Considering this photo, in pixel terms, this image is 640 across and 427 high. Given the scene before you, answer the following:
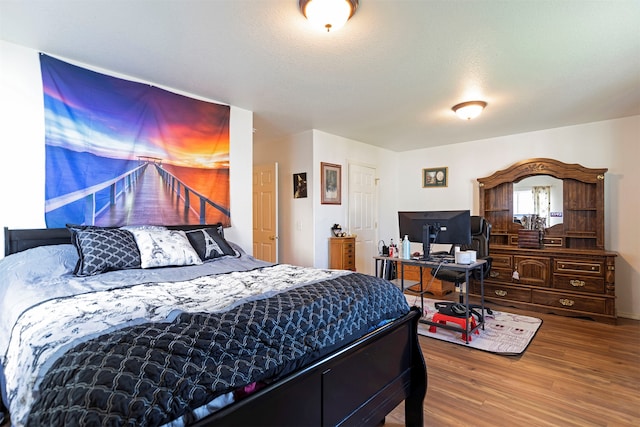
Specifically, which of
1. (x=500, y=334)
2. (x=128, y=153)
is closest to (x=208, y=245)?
(x=128, y=153)

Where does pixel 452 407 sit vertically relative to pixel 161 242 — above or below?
below

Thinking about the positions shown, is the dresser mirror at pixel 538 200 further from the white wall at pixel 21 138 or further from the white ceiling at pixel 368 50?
the white wall at pixel 21 138

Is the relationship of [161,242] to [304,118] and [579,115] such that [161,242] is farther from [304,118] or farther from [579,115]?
[579,115]

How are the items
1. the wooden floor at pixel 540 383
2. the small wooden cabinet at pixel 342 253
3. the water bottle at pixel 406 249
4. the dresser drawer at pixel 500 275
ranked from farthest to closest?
the small wooden cabinet at pixel 342 253 → the dresser drawer at pixel 500 275 → the water bottle at pixel 406 249 → the wooden floor at pixel 540 383

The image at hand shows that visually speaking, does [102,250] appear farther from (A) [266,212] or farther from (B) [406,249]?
(A) [266,212]

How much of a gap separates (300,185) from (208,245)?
216 centimetres

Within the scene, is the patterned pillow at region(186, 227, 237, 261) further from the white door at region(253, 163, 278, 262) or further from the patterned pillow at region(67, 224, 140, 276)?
the white door at region(253, 163, 278, 262)

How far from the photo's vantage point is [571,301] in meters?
3.77

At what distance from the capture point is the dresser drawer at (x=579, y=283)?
367 centimetres

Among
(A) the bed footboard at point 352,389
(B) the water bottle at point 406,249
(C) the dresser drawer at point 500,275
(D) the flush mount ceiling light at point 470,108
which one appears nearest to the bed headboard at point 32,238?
(A) the bed footboard at point 352,389

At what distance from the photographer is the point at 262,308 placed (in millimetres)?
1275

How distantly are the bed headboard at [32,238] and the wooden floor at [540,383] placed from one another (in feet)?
8.70

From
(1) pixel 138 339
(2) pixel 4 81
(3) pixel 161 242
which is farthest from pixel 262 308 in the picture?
(2) pixel 4 81

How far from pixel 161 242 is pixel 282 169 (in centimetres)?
275
